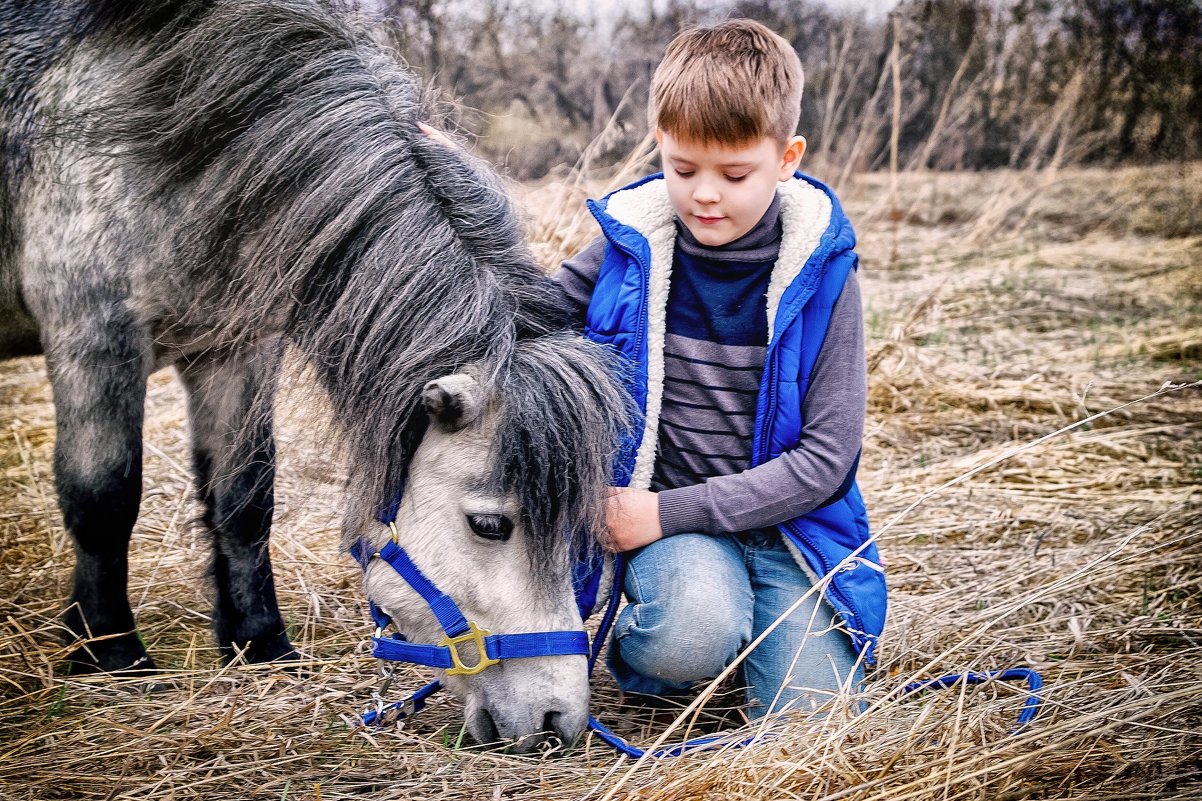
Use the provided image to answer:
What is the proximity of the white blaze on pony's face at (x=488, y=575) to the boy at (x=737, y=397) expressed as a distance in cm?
26

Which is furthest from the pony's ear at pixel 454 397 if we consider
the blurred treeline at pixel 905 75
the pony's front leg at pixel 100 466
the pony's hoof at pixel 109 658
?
the blurred treeline at pixel 905 75

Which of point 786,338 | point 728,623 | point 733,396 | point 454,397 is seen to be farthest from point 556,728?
point 786,338

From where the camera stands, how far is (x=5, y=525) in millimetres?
3078

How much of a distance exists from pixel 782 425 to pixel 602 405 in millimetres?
461

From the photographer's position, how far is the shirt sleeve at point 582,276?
219 centimetres

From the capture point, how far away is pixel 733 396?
2.11 meters

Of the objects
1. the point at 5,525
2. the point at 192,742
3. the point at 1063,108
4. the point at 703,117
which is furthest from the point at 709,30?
the point at 1063,108

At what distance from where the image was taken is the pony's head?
1730 millimetres

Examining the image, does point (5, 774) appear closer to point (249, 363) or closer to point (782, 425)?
point (249, 363)

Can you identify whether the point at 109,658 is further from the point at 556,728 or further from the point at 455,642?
the point at 556,728

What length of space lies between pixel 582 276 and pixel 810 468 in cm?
70

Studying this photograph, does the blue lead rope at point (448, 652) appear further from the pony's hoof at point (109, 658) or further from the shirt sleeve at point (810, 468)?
the pony's hoof at point (109, 658)

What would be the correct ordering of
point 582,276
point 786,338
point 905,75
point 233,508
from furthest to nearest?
point 905,75 → point 233,508 → point 582,276 → point 786,338

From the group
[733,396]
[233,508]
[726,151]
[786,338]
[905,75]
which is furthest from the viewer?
[905,75]
